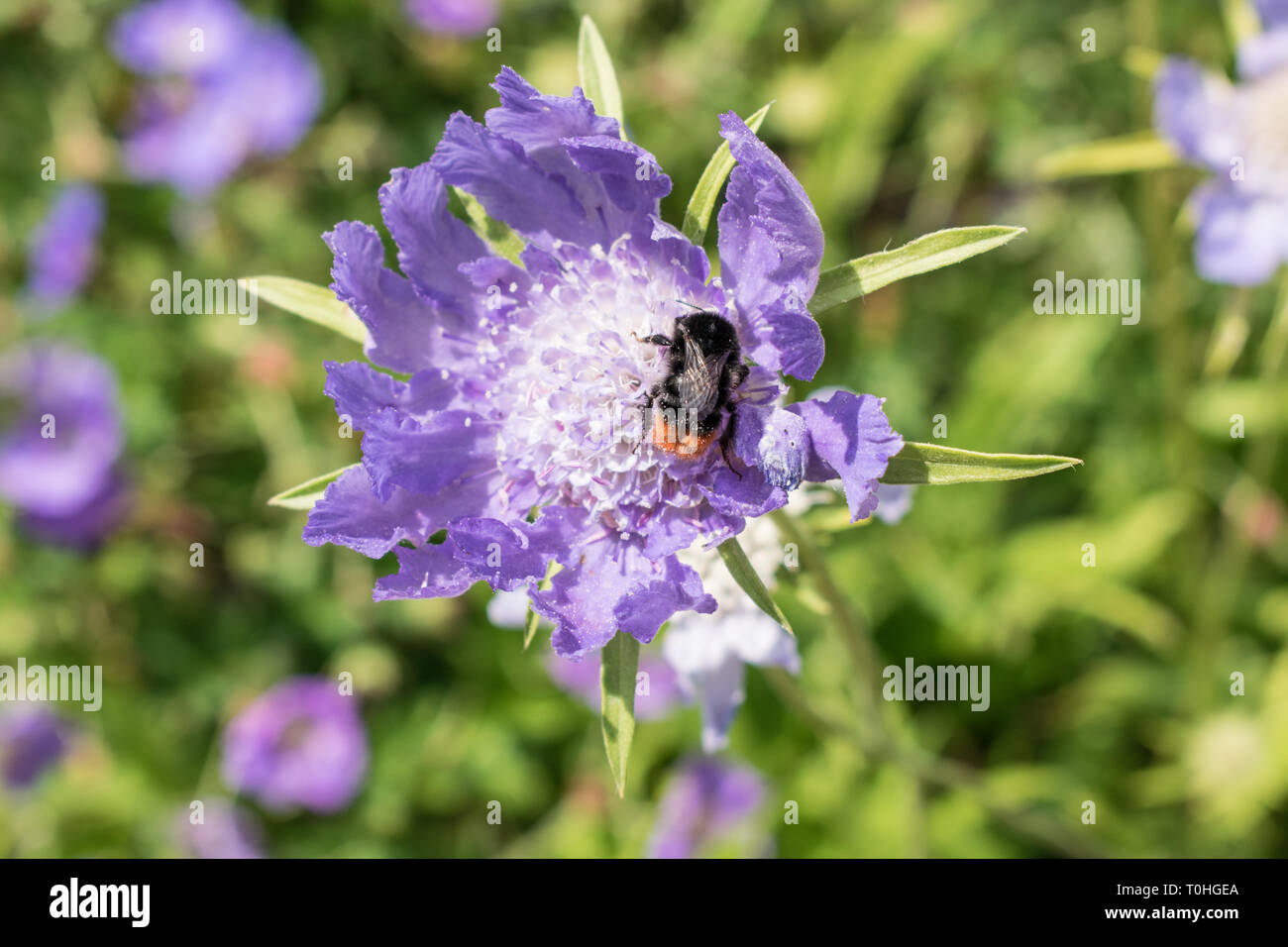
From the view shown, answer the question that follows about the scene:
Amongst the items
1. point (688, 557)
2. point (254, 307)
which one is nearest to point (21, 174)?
point (254, 307)

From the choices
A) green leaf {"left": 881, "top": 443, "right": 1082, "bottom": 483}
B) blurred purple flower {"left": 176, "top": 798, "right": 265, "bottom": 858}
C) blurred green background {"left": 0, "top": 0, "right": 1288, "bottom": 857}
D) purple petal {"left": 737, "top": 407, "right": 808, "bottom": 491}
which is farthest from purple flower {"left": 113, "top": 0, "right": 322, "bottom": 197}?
green leaf {"left": 881, "top": 443, "right": 1082, "bottom": 483}

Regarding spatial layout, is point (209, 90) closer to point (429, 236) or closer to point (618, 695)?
point (429, 236)

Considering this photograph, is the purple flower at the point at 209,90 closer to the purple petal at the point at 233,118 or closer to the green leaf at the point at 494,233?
the purple petal at the point at 233,118

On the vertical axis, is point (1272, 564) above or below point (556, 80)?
below

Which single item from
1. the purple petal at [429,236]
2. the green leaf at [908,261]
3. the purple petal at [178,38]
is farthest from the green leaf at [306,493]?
the purple petal at [178,38]

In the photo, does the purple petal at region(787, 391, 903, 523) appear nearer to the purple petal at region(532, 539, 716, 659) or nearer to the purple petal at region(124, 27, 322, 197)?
the purple petal at region(532, 539, 716, 659)
